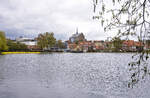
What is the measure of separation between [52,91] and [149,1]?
881 cm

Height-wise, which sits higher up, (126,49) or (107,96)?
(126,49)

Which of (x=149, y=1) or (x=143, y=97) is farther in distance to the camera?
(x=143, y=97)

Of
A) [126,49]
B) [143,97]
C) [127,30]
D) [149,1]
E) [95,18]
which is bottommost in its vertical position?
[143,97]

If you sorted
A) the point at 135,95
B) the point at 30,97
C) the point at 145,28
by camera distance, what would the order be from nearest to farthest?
the point at 145,28, the point at 30,97, the point at 135,95

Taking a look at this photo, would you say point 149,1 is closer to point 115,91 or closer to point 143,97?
point 143,97

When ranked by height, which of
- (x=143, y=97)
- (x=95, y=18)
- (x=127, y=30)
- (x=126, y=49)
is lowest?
(x=143, y=97)

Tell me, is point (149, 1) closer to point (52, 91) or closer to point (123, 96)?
point (123, 96)

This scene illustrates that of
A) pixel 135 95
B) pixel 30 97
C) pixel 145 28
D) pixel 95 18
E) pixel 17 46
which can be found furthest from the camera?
pixel 17 46

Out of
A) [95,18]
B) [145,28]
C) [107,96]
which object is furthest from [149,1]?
[107,96]

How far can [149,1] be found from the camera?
349cm

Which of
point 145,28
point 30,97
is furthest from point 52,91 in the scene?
point 145,28

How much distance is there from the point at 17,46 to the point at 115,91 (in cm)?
11268

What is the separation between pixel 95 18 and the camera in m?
3.87

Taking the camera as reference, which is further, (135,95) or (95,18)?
(135,95)
